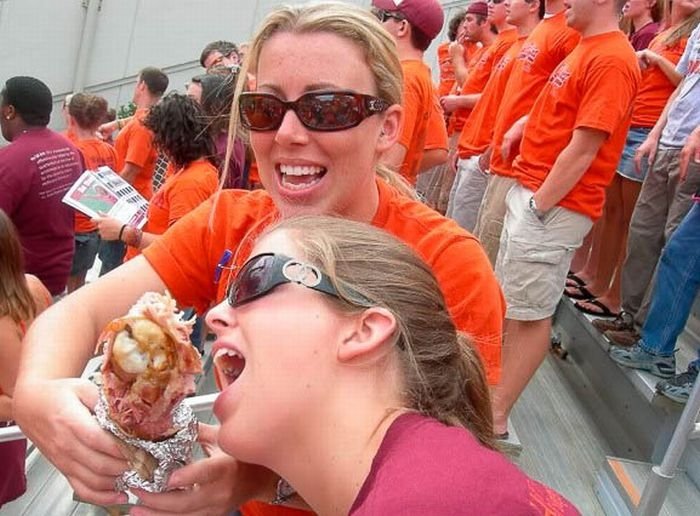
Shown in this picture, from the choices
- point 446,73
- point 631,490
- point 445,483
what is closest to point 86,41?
point 446,73

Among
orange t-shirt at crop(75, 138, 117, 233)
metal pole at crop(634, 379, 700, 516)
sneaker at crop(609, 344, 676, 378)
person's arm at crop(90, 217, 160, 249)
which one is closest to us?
metal pole at crop(634, 379, 700, 516)

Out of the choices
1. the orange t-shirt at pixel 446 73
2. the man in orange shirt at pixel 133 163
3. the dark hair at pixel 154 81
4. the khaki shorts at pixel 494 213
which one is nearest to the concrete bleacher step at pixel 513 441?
the khaki shorts at pixel 494 213

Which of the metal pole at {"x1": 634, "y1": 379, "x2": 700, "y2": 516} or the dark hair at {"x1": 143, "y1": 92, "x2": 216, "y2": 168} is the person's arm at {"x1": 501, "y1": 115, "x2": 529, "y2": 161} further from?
the metal pole at {"x1": 634, "y1": 379, "x2": 700, "y2": 516}

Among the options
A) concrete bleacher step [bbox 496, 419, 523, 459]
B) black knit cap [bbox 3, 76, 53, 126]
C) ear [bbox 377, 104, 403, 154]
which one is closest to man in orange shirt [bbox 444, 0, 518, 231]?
concrete bleacher step [bbox 496, 419, 523, 459]

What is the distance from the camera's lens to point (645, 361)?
3.05 meters

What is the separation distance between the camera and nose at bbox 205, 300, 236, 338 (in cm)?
109

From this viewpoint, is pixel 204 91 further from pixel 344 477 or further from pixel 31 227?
pixel 344 477

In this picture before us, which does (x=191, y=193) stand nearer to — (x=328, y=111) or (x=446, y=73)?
(x=328, y=111)

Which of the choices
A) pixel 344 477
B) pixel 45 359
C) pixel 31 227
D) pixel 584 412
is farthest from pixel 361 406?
pixel 31 227

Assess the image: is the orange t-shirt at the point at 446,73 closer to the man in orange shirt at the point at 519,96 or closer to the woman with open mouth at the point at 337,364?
the man in orange shirt at the point at 519,96

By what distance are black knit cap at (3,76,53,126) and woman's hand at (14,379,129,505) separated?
3.22 meters

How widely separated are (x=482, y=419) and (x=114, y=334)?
611 millimetres

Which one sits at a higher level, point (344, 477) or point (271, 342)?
point (271, 342)

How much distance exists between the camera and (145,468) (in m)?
1.02
